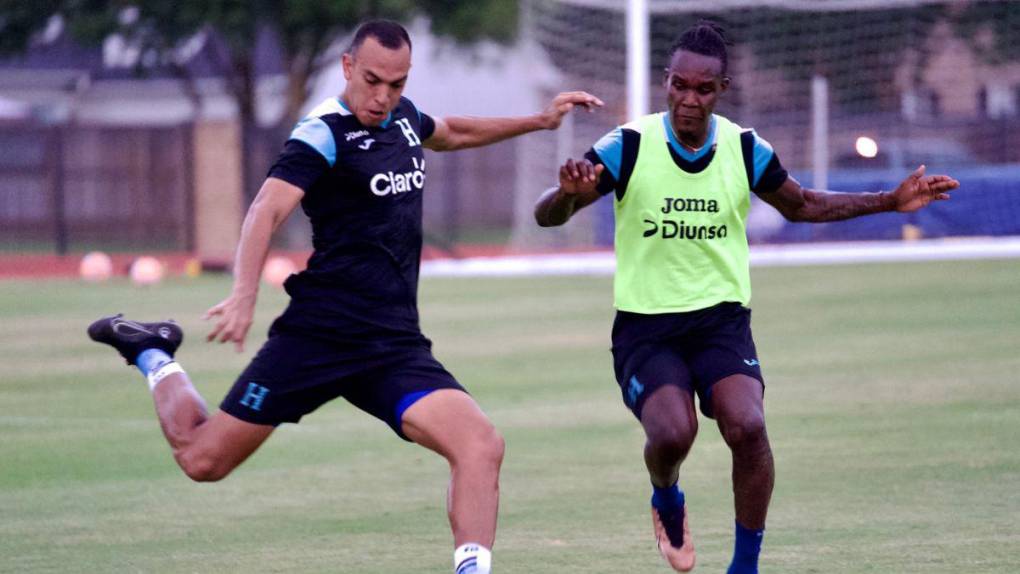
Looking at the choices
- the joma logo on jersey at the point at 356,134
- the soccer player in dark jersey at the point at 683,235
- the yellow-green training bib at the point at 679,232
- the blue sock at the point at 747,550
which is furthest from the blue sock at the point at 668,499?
the joma logo on jersey at the point at 356,134

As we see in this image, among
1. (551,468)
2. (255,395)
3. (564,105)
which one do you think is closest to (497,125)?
(564,105)

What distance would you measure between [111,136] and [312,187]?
3157 cm

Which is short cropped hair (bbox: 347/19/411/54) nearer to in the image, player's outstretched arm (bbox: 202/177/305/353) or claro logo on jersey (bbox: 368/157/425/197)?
claro logo on jersey (bbox: 368/157/425/197)

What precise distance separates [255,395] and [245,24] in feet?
90.7

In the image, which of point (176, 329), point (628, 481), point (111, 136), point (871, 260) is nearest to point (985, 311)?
point (871, 260)

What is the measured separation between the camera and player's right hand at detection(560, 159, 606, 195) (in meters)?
6.44

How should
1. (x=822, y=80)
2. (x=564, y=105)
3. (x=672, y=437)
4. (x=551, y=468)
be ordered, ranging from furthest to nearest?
(x=822, y=80), (x=551, y=468), (x=564, y=105), (x=672, y=437)

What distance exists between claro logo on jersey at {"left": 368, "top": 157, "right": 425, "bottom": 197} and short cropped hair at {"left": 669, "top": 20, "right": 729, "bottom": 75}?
1.22m

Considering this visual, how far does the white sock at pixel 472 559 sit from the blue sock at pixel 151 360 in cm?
192

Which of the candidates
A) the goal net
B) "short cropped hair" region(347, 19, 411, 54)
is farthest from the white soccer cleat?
the goal net

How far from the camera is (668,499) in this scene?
6.91m

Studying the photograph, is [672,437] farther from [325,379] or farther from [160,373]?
[160,373]

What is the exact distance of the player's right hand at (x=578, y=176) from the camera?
6.44m

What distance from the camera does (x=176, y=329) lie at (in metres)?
7.26
